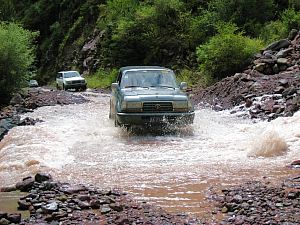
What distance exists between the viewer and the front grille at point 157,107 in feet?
41.4

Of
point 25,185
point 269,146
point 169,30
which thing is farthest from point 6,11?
point 25,185

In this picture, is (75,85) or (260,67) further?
(75,85)

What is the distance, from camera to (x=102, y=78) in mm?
40062

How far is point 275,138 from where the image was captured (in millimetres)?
10391

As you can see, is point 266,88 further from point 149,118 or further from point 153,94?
point 149,118

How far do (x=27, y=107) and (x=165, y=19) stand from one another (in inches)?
663

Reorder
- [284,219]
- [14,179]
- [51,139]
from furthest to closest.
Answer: [51,139] → [14,179] → [284,219]

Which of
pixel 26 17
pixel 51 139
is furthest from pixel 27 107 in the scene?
pixel 26 17

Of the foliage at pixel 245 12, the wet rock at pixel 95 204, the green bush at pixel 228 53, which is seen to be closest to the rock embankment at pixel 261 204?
the wet rock at pixel 95 204

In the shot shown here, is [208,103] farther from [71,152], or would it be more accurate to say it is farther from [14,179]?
[14,179]

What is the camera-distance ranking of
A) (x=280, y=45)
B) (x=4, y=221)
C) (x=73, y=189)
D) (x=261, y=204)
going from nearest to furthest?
(x=4, y=221) < (x=261, y=204) < (x=73, y=189) < (x=280, y=45)

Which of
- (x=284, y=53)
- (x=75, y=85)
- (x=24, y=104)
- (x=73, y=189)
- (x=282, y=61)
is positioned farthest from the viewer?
(x=75, y=85)

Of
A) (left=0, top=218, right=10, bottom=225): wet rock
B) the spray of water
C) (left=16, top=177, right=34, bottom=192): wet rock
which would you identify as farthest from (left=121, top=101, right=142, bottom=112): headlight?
(left=0, top=218, right=10, bottom=225): wet rock

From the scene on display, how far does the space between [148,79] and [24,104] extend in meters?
9.54
